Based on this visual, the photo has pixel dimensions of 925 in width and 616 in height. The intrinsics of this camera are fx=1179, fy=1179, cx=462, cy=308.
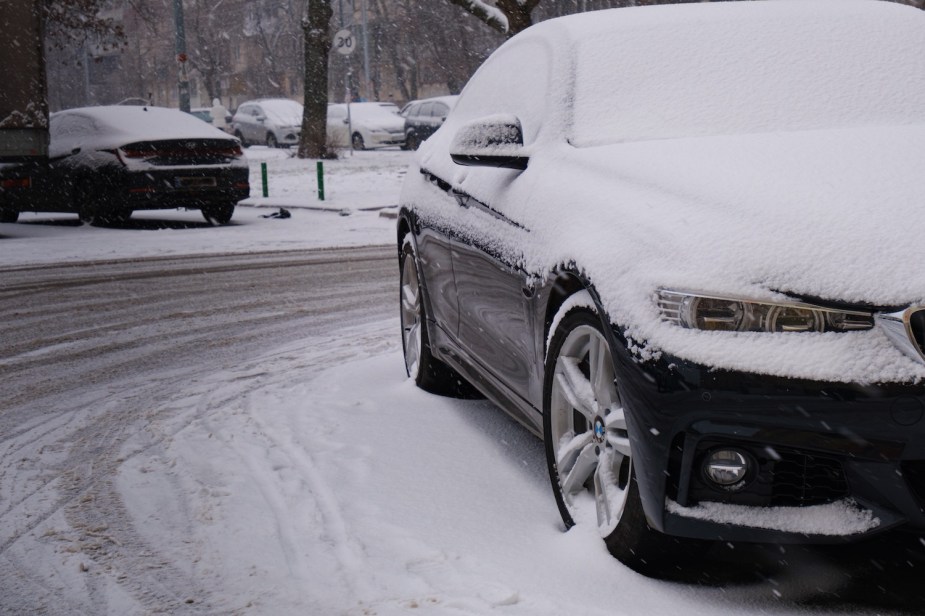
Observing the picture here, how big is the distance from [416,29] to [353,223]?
125 ft

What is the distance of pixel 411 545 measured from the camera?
3643 millimetres

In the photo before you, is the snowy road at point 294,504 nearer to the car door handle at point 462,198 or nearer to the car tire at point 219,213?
the car door handle at point 462,198

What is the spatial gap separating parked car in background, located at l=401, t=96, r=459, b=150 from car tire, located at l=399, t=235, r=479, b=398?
27.1 metres

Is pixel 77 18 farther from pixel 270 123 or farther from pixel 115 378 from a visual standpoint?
pixel 115 378

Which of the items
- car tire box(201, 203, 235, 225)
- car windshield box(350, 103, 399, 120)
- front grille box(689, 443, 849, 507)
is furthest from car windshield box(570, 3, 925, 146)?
car windshield box(350, 103, 399, 120)

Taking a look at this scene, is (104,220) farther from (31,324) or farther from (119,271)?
(31,324)

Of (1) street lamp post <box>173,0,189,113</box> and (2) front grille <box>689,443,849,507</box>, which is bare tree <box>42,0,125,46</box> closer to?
(1) street lamp post <box>173,0,189,113</box>

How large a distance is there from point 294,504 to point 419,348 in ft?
5.83

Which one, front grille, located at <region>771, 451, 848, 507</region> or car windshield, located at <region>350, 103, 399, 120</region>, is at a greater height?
car windshield, located at <region>350, 103, 399, 120</region>

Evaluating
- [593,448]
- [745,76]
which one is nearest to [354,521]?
[593,448]

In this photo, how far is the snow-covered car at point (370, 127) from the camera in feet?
119

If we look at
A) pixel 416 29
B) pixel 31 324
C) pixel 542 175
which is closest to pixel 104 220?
pixel 31 324

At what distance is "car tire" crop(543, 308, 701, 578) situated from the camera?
321 cm

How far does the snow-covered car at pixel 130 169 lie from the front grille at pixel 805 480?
12843mm
